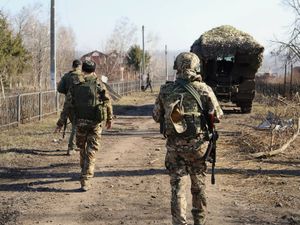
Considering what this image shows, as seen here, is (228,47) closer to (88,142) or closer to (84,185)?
(88,142)

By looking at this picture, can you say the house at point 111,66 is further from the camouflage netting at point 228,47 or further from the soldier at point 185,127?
the soldier at point 185,127

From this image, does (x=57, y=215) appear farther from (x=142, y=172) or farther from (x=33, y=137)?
(x=33, y=137)

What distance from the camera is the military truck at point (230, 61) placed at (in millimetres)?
19141

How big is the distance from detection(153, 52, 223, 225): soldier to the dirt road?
854 mm

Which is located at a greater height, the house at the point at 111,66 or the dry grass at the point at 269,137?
the house at the point at 111,66

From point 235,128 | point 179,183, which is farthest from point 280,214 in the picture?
point 235,128

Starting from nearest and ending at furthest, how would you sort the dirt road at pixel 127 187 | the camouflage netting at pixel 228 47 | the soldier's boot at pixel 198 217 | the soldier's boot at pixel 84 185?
the soldier's boot at pixel 198 217 < the dirt road at pixel 127 187 < the soldier's boot at pixel 84 185 < the camouflage netting at pixel 228 47

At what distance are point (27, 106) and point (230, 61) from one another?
866 centimetres

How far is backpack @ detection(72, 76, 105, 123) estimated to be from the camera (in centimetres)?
759

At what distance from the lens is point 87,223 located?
5906 millimetres

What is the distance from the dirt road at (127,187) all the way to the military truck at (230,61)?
710cm

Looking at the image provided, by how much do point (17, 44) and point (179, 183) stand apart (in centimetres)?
3138

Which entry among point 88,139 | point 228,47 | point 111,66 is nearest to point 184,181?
point 88,139

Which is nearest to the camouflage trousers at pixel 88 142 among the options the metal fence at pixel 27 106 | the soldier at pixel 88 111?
the soldier at pixel 88 111
